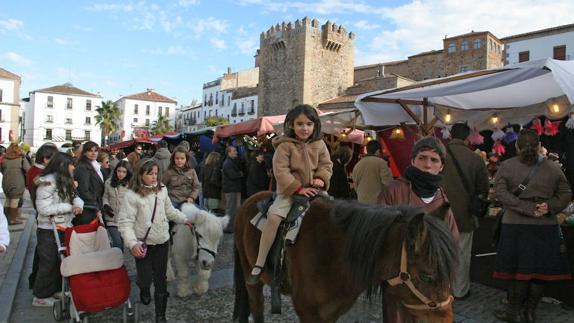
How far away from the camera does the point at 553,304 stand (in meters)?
4.93

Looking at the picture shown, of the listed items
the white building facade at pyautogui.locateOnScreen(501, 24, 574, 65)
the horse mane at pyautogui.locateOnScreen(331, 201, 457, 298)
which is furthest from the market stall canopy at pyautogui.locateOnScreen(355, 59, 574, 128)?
the white building facade at pyautogui.locateOnScreen(501, 24, 574, 65)

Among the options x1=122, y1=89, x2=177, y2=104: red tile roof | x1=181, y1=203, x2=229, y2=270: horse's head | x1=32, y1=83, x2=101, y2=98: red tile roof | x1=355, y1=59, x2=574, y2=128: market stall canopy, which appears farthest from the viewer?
x1=122, y1=89, x2=177, y2=104: red tile roof

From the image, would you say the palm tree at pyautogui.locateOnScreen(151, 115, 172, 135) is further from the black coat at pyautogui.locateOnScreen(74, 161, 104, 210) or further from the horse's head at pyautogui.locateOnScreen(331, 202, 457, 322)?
the horse's head at pyautogui.locateOnScreen(331, 202, 457, 322)

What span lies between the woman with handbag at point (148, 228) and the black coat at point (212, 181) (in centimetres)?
544

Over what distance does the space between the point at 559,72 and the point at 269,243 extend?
3.46 metres

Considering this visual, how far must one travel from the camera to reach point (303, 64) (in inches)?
1625

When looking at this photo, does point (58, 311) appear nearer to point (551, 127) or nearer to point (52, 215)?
point (52, 215)

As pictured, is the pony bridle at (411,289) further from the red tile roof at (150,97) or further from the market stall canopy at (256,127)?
the red tile roof at (150,97)

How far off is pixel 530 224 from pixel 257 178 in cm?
571

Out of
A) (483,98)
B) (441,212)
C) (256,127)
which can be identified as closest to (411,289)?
(441,212)

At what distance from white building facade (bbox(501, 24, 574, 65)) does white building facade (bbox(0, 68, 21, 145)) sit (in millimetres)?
67634

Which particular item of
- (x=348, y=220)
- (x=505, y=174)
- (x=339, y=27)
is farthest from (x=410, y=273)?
(x=339, y=27)

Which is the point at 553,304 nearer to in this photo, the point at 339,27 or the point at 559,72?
the point at 559,72

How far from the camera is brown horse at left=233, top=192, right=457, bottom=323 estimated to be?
1867mm
